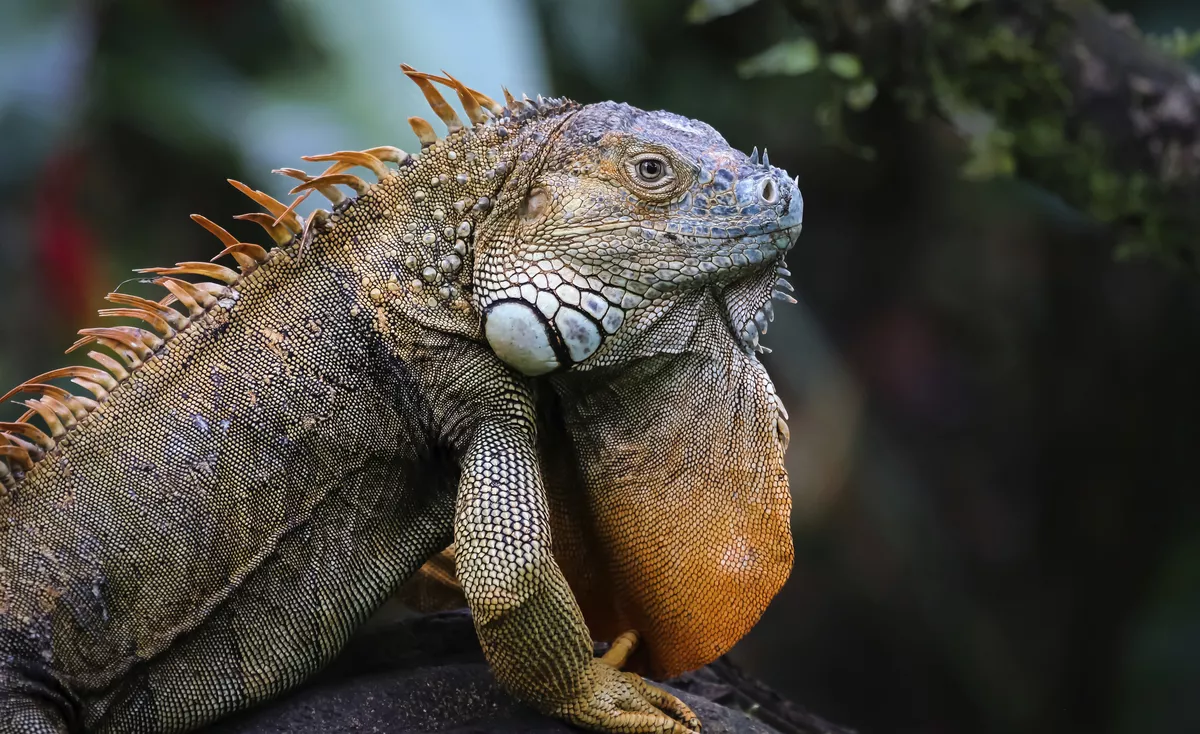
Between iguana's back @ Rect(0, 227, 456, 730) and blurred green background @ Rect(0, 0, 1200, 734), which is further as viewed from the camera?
blurred green background @ Rect(0, 0, 1200, 734)

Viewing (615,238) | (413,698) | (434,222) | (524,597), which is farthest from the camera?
(413,698)

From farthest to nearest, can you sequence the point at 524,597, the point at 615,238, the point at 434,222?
Answer: the point at 434,222
the point at 615,238
the point at 524,597

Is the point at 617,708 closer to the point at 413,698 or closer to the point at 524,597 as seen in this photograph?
the point at 524,597

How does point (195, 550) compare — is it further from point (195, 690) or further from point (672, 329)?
point (672, 329)

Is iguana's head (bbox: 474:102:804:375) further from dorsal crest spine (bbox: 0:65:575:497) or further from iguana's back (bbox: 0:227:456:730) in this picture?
iguana's back (bbox: 0:227:456:730)

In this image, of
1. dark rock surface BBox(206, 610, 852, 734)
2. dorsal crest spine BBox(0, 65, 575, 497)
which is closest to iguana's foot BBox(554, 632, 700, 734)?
dark rock surface BBox(206, 610, 852, 734)

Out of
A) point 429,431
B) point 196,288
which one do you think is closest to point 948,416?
point 429,431

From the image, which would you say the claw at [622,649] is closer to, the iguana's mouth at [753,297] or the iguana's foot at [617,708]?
the iguana's foot at [617,708]
